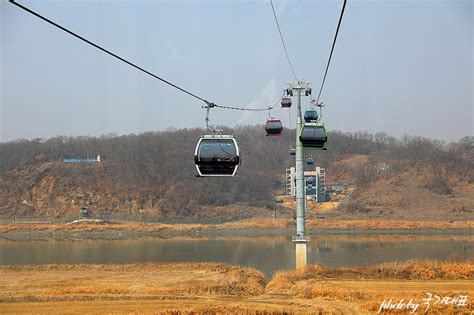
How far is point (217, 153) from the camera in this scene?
49.8 ft

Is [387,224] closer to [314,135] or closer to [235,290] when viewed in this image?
[235,290]

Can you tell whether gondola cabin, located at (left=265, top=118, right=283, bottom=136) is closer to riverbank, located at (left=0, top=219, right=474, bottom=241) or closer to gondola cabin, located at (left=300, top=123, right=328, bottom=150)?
gondola cabin, located at (left=300, top=123, right=328, bottom=150)

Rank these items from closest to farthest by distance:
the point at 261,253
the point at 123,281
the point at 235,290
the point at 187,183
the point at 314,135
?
the point at 314,135
the point at 235,290
the point at 123,281
the point at 261,253
the point at 187,183

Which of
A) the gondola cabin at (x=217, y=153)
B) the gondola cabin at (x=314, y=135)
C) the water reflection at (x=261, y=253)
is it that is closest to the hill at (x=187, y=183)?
the water reflection at (x=261, y=253)

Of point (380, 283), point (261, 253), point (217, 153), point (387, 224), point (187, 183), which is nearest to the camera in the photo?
point (217, 153)

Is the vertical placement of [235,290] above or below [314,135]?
below

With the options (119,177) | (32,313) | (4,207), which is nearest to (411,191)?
(119,177)

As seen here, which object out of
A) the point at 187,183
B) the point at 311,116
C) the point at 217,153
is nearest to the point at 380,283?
the point at 311,116

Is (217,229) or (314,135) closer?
(314,135)

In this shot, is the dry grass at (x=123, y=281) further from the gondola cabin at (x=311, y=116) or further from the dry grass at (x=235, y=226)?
the dry grass at (x=235, y=226)

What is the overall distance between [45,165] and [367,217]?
63.3 meters

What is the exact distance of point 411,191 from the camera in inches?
3521

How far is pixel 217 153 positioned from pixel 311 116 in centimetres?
959

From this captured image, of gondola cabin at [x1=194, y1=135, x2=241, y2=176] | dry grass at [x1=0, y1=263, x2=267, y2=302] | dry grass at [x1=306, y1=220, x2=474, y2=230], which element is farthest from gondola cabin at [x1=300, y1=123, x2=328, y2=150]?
dry grass at [x1=306, y1=220, x2=474, y2=230]
